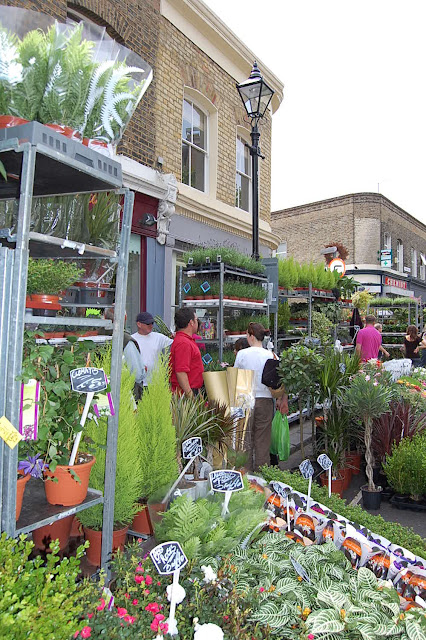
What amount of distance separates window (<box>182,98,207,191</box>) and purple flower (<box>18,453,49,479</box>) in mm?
8796

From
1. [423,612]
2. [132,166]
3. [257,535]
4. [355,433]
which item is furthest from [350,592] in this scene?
[132,166]

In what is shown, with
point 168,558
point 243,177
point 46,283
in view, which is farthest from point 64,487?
point 243,177

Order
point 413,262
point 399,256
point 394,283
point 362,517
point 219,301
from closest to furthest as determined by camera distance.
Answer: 1. point 362,517
2. point 219,301
3. point 394,283
4. point 399,256
5. point 413,262

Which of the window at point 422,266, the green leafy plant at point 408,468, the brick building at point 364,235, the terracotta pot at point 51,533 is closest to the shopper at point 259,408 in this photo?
the green leafy plant at point 408,468

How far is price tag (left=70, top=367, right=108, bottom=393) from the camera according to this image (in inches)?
85.7

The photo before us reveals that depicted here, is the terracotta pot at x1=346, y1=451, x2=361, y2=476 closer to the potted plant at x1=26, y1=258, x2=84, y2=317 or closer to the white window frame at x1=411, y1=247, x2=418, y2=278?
the potted plant at x1=26, y1=258, x2=84, y2=317

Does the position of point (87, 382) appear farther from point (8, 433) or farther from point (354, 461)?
point (354, 461)

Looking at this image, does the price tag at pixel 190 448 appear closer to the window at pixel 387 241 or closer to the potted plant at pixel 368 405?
the potted plant at pixel 368 405

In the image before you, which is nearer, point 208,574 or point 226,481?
point 208,574

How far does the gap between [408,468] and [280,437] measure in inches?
53.6

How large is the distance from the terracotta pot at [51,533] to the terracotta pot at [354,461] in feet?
12.4

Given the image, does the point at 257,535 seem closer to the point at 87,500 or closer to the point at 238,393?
the point at 87,500

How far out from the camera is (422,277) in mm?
34188

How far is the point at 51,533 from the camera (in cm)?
250
